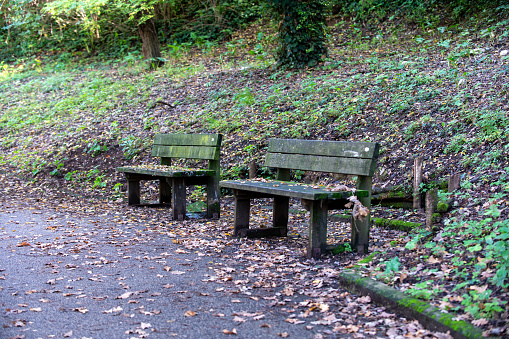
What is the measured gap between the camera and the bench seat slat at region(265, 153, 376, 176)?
176 inches

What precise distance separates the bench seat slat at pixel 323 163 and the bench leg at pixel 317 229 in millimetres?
512

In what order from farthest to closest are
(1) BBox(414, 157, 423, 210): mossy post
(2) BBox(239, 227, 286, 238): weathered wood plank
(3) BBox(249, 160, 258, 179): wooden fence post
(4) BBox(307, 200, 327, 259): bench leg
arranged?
(3) BBox(249, 160, 258, 179): wooden fence post → (1) BBox(414, 157, 423, 210): mossy post → (2) BBox(239, 227, 286, 238): weathered wood plank → (4) BBox(307, 200, 327, 259): bench leg

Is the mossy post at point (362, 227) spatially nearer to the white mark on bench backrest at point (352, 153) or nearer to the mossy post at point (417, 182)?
the white mark on bench backrest at point (352, 153)

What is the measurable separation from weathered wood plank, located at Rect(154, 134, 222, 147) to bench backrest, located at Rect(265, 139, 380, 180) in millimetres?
1010

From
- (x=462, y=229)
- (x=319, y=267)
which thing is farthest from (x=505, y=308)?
(x=319, y=267)

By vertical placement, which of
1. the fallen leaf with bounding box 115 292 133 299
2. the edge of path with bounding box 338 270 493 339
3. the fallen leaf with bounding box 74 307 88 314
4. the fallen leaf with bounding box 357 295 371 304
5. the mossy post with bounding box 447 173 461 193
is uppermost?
the mossy post with bounding box 447 173 461 193

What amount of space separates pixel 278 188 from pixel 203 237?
1.44m

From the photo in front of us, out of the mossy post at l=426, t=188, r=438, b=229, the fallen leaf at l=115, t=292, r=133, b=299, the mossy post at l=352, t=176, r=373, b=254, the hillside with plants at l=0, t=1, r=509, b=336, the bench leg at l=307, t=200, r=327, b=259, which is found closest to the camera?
the fallen leaf at l=115, t=292, r=133, b=299

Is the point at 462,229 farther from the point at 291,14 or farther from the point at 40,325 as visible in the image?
the point at 291,14

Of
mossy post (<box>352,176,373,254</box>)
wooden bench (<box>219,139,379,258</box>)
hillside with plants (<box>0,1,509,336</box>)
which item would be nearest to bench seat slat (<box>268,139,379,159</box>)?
wooden bench (<box>219,139,379,258</box>)

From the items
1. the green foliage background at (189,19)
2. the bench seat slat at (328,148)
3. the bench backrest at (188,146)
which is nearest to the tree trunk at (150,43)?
the green foliage background at (189,19)

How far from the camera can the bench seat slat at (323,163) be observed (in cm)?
446

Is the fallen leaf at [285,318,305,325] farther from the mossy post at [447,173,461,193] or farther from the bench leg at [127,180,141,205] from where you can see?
the bench leg at [127,180,141,205]

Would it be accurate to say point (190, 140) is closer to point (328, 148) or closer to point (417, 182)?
point (328, 148)
